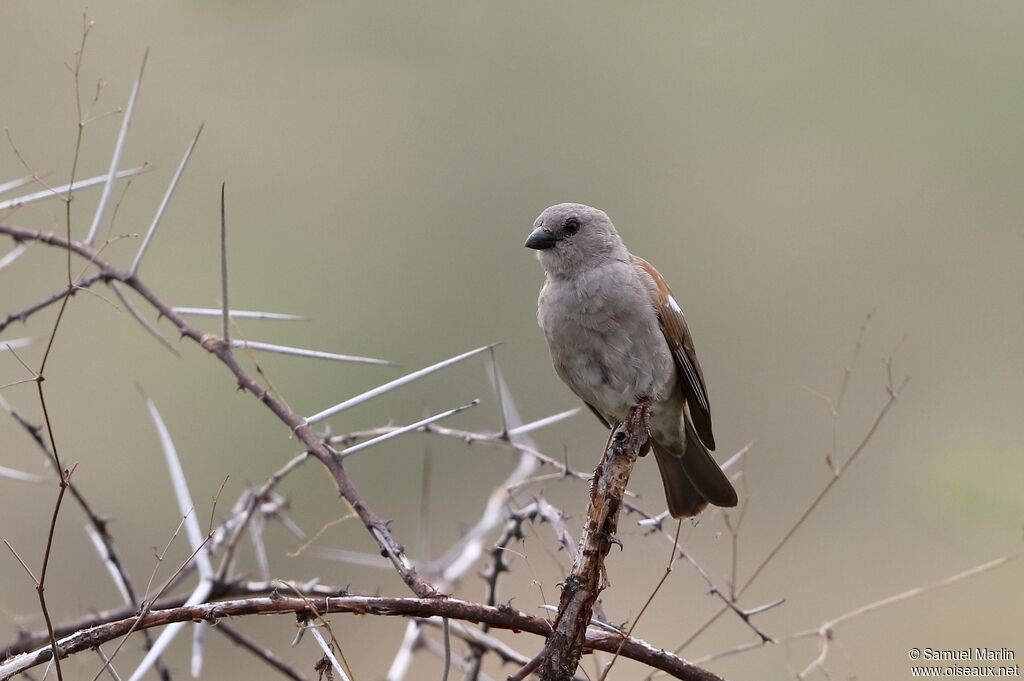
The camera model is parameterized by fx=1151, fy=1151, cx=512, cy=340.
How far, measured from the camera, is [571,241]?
4.79 m

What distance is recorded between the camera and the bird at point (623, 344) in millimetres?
4496

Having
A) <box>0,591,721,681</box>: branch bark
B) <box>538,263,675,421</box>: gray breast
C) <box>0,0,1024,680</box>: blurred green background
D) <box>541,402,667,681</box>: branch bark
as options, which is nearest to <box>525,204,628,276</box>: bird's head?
<box>538,263,675,421</box>: gray breast

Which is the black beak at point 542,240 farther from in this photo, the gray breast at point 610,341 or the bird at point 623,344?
the gray breast at point 610,341

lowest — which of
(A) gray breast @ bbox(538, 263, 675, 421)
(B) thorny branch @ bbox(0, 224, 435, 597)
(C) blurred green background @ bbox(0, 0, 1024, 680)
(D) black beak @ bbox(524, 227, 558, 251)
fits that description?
Result: (B) thorny branch @ bbox(0, 224, 435, 597)

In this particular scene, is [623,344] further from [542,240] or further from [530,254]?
[530,254]

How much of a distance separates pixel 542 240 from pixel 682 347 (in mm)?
731

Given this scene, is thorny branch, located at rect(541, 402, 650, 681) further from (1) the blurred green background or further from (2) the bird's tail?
(1) the blurred green background

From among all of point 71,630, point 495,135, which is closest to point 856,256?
point 495,135

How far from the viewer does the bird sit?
14.8ft

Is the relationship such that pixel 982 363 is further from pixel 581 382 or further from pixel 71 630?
pixel 71 630

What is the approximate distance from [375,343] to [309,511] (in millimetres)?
2002

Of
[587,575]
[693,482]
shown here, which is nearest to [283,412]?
[587,575]

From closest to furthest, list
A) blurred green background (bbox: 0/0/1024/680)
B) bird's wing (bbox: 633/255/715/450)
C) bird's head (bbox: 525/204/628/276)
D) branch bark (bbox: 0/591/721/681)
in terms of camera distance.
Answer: branch bark (bbox: 0/591/721/681)
bird's wing (bbox: 633/255/715/450)
bird's head (bbox: 525/204/628/276)
blurred green background (bbox: 0/0/1024/680)

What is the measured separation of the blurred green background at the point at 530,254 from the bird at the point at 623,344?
3.52 meters
